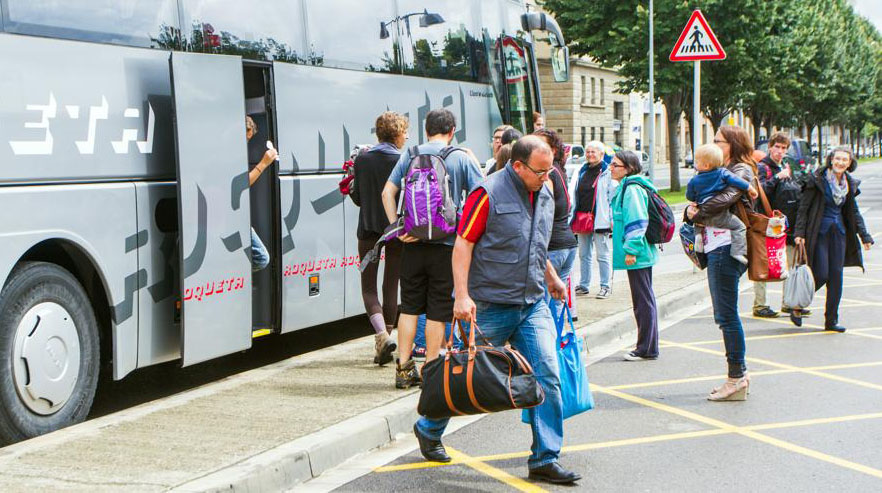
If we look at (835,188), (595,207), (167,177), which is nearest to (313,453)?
(167,177)

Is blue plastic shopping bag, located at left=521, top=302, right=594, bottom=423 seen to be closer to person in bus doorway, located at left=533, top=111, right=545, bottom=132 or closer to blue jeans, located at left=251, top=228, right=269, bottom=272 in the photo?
blue jeans, located at left=251, top=228, right=269, bottom=272

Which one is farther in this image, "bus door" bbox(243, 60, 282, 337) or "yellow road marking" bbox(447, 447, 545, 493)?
"bus door" bbox(243, 60, 282, 337)

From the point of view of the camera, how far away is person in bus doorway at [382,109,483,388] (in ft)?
22.7

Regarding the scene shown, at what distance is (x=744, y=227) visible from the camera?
297 inches

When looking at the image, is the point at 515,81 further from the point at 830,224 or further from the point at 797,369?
the point at 797,369

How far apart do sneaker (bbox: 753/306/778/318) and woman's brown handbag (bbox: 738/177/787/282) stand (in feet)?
12.2

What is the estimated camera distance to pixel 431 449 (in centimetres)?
582

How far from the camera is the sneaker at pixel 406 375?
23.9 ft

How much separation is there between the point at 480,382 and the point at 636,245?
391 cm

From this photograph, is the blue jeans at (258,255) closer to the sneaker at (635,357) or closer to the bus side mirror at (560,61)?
the sneaker at (635,357)

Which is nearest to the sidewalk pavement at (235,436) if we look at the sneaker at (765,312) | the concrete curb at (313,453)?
the concrete curb at (313,453)

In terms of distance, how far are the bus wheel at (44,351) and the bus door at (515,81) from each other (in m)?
6.70

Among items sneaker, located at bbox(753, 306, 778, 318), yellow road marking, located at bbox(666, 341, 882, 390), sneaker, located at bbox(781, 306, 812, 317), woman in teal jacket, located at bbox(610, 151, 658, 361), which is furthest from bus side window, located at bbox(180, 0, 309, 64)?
sneaker, located at bbox(753, 306, 778, 318)

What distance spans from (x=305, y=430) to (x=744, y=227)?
3.28 m
